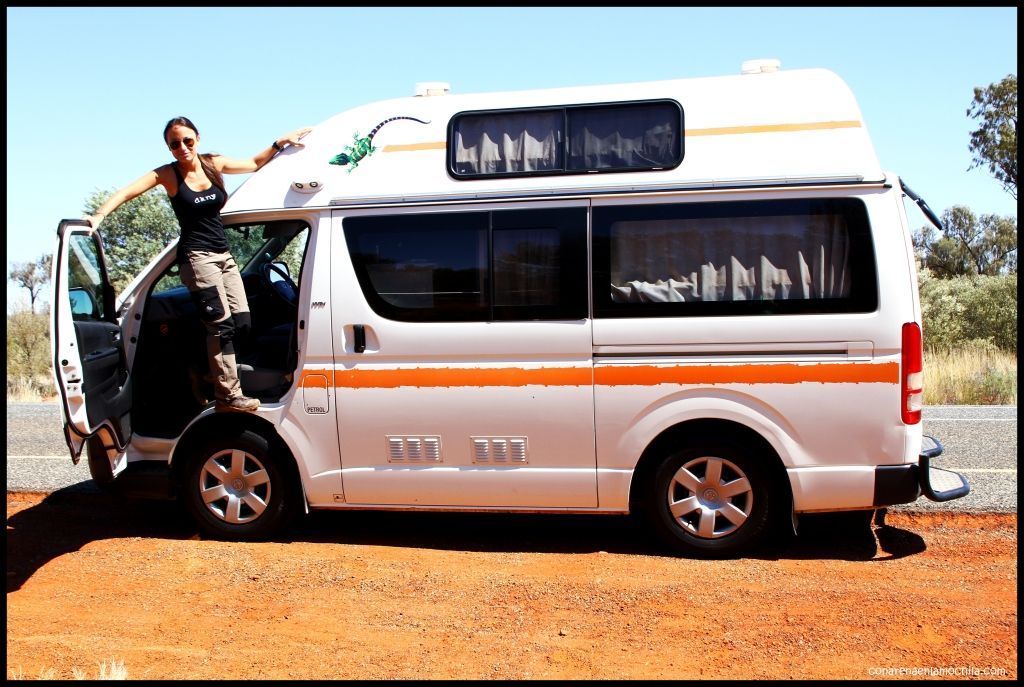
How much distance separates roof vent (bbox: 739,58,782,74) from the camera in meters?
6.30

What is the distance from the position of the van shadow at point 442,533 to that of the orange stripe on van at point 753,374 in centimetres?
113

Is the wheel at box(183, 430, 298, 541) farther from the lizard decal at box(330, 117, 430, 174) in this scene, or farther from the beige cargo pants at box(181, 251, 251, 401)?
the lizard decal at box(330, 117, 430, 174)

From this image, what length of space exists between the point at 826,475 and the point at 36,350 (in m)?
19.5

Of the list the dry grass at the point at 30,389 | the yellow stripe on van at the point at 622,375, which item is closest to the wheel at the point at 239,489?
the yellow stripe on van at the point at 622,375

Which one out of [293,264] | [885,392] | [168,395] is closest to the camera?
[885,392]

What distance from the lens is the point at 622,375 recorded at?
616 cm

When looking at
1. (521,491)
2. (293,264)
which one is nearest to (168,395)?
(293,264)

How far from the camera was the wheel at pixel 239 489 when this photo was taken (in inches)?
262

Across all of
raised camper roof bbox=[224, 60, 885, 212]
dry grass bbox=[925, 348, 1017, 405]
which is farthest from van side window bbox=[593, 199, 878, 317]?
dry grass bbox=[925, 348, 1017, 405]

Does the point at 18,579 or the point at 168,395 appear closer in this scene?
the point at 18,579

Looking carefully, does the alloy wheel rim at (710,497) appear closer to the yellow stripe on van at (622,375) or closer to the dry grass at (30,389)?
the yellow stripe on van at (622,375)

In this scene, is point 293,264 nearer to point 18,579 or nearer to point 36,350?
point 18,579

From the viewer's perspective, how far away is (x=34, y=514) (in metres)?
7.77

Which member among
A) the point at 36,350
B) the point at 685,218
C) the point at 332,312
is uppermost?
the point at 685,218
